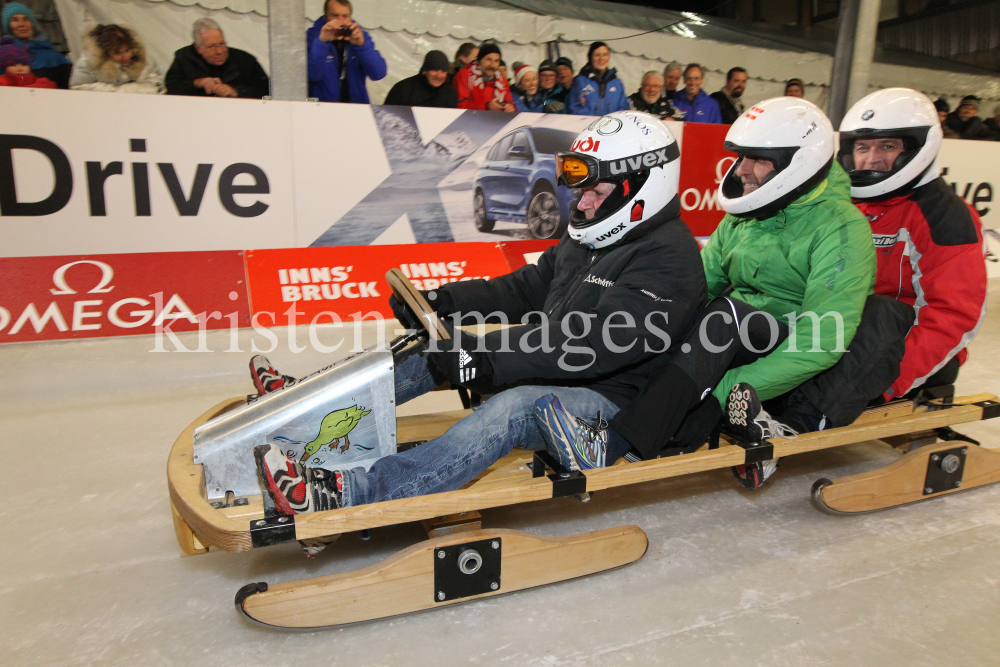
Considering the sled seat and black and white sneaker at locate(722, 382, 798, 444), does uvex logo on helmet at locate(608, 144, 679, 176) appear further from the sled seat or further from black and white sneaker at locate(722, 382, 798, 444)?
the sled seat

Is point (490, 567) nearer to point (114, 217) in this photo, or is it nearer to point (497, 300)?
point (497, 300)

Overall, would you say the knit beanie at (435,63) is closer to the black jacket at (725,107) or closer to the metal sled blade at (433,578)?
the black jacket at (725,107)

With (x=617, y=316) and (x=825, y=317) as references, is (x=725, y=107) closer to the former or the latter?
(x=825, y=317)

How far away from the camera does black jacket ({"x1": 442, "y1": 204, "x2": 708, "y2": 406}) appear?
1.92 m

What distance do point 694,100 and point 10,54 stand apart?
495 centimetres

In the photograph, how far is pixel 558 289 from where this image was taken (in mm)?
2375

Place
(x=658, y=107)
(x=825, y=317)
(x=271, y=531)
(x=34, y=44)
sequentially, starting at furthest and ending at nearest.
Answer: (x=658, y=107)
(x=34, y=44)
(x=825, y=317)
(x=271, y=531)

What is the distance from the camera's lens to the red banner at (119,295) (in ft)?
11.9

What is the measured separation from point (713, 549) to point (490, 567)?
76 cm

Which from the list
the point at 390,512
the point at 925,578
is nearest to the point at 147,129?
the point at 390,512

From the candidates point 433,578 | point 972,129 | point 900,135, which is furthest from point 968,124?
point 433,578

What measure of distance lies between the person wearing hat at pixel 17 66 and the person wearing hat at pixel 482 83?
2608mm

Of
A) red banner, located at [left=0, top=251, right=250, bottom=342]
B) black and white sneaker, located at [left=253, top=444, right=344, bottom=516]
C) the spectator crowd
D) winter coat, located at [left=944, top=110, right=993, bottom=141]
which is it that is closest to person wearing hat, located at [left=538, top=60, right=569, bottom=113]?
the spectator crowd

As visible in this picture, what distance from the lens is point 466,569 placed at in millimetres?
1729
